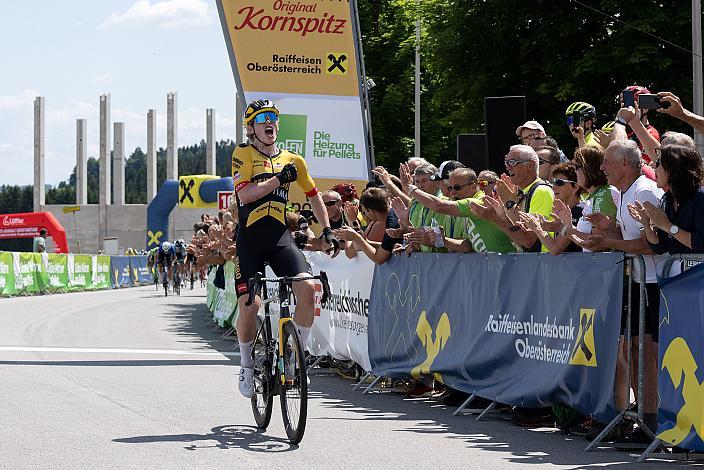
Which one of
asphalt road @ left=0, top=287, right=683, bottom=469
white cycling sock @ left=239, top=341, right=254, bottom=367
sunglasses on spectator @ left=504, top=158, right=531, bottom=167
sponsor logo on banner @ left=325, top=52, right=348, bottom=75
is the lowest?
asphalt road @ left=0, top=287, right=683, bottom=469

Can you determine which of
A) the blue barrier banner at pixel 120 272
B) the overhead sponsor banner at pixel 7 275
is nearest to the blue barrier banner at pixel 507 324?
the overhead sponsor banner at pixel 7 275

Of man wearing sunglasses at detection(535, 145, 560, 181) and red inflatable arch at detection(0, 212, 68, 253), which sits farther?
red inflatable arch at detection(0, 212, 68, 253)

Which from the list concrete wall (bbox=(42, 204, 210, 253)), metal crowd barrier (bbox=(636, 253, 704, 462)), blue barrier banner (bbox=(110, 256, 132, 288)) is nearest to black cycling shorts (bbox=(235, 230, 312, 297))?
metal crowd barrier (bbox=(636, 253, 704, 462))

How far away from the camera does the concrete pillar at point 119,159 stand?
102 meters

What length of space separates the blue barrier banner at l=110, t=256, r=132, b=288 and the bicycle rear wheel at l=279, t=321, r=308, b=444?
43.6 m

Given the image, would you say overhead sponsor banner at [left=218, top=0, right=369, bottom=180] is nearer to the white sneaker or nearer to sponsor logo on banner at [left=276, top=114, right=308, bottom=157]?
sponsor logo on banner at [left=276, top=114, right=308, bottom=157]

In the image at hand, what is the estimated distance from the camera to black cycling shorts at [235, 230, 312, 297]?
9.12 metres

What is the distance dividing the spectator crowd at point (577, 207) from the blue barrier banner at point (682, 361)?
258 mm

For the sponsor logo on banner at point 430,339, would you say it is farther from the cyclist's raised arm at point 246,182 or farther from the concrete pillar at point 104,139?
the concrete pillar at point 104,139

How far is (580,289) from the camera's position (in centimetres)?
848

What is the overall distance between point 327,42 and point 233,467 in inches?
577

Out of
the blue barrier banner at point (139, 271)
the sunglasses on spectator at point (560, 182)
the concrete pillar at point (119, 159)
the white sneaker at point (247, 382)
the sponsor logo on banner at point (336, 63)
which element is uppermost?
the concrete pillar at point (119, 159)

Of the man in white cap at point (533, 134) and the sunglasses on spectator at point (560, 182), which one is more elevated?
the man in white cap at point (533, 134)

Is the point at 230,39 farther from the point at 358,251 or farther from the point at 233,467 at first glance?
the point at 233,467
